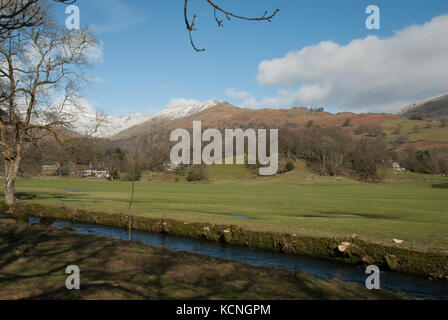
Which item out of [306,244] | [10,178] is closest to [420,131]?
[306,244]

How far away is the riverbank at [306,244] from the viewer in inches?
543

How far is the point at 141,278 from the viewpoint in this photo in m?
9.28

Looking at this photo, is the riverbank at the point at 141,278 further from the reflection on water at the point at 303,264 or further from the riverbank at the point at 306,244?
the riverbank at the point at 306,244

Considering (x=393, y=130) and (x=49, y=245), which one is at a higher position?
(x=393, y=130)

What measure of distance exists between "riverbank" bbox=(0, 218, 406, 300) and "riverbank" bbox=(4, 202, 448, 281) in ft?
16.9

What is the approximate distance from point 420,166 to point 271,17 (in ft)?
420

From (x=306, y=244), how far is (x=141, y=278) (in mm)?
10235

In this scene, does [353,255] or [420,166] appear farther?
[420,166]

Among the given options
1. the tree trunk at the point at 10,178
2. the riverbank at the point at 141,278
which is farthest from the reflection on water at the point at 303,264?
the tree trunk at the point at 10,178

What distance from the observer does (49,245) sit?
13.2m

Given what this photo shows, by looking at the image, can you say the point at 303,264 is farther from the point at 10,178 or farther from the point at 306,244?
the point at 10,178

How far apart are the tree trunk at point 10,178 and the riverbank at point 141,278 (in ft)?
54.9
